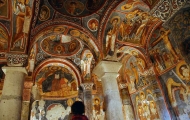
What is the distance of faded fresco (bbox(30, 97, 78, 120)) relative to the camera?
37.8ft

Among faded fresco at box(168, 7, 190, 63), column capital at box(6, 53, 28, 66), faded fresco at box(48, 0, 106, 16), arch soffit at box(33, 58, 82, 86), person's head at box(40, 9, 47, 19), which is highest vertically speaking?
faded fresco at box(48, 0, 106, 16)

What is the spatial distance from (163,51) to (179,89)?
69.7 inches

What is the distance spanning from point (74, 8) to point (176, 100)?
5.47 metres

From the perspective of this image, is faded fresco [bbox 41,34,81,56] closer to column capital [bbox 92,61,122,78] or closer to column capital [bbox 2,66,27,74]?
column capital [bbox 92,61,122,78]

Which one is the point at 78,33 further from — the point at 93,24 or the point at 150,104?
the point at 150,104

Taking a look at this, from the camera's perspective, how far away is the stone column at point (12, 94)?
4.49m

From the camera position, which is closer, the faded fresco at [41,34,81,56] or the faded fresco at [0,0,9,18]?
the faded fresco at [0,0,9,18]

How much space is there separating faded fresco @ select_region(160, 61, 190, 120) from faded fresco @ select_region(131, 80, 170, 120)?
35cm

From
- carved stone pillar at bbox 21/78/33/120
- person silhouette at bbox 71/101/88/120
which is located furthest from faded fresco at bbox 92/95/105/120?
person silhouette at bbox 71/101/88/120

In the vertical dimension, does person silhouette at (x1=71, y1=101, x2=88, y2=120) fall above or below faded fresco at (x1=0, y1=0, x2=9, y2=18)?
below

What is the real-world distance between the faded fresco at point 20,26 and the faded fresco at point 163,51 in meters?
5.46

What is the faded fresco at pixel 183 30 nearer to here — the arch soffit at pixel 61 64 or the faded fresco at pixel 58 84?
the arch soffit at pixel 61 64

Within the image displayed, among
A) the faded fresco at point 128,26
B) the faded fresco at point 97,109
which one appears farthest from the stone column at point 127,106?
the faded fresco at point 128,26

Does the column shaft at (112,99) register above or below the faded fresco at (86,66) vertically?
below
